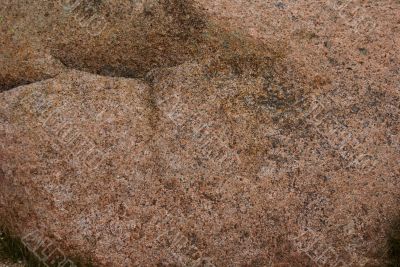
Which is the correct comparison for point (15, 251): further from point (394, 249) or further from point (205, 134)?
point (394, 249)

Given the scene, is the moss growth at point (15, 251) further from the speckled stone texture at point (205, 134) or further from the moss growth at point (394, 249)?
the moss growth at point (394, 249)

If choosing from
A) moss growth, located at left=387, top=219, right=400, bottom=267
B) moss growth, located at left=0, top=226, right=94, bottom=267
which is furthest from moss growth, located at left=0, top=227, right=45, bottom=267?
moss growth, located at left=387, top=219, right=400, bottom=267

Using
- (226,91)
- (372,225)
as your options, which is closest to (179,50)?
(226,91)

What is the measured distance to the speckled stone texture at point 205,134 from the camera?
556cm

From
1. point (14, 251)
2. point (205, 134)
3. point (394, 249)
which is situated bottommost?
point (14, 251)

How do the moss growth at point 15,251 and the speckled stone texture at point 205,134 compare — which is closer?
the speckled stone texture at point 205,134

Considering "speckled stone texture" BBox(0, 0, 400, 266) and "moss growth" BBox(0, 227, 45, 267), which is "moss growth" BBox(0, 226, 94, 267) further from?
"speckled stone texture" BBox(0, 0, 400, 266)

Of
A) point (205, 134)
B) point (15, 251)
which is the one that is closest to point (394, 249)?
point (205, 134)

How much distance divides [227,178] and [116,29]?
1.97 metres

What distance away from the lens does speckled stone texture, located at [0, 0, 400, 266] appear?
219 inches

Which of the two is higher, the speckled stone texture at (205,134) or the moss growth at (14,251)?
the speckled stone texture at (205,134)

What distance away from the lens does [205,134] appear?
5.77 metres

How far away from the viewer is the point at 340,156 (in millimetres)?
5758

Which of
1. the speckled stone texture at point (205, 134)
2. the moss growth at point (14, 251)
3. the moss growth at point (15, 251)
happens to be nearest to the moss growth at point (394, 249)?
the speckled stone texture at point (205, 134)
